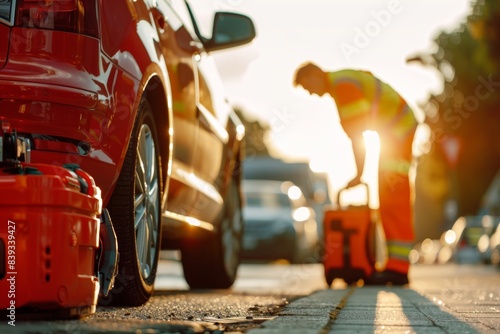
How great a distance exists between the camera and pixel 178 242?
27.4ft

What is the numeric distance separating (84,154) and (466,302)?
9.19 ft

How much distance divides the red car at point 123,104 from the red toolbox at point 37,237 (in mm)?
433

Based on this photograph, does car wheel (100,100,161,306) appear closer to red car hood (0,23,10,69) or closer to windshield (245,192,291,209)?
red car hood (0,23,10,69)

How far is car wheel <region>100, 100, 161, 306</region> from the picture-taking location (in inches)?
209

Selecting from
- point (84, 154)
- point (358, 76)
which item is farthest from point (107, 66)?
point (358, 76)

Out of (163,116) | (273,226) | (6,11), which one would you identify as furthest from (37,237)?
(273,226)

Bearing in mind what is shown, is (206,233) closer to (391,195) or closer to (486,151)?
(391,195)

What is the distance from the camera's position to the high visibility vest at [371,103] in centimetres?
974

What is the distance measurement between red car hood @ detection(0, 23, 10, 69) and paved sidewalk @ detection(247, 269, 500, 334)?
4.78ft

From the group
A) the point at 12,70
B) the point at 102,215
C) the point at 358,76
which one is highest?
the point at 358,76

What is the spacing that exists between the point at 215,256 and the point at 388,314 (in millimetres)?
3436

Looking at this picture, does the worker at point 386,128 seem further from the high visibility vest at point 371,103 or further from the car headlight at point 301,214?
the car headlight at point 301,214

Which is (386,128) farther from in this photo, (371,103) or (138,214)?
(138,214)

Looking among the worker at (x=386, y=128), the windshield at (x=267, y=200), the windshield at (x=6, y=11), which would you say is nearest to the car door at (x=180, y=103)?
the windshield at (x=6, y=11)
